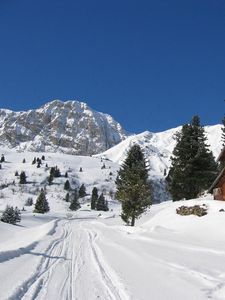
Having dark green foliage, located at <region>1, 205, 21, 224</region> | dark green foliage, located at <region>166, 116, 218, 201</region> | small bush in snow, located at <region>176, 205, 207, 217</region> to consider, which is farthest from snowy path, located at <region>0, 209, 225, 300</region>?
dark green foliage, located at <region>1, 205, 21, 224</region>

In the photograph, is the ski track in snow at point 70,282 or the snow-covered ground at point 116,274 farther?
the snow-covered ground at point 116,274

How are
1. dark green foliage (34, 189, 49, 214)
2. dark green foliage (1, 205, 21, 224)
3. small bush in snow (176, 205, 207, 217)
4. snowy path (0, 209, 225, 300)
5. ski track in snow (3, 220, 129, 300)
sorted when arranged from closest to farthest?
1. ski track in snow (3, 220, 129, 300)
2. snowy path (0, 209, 225, 300)
3. small bush in snow (176, 205, 207, 217)
4. dark green foliage (1, 205, 21, 224)
5. dark green foliage (34, 189, 49, 214)

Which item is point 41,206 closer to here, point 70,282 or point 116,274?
point 116,274

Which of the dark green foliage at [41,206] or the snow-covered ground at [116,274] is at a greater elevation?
the dark green foliage at [41,206]

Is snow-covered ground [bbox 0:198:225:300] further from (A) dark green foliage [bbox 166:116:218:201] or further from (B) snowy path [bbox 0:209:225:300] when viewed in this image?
(A) dark green foliage [bbox 166:116:218:201]

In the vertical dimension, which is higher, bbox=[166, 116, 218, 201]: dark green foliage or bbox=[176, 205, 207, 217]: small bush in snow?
bbox=[166, 116, 218, 201]: dark green foliage

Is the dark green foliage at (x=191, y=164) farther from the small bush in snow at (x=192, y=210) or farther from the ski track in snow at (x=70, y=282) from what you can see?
the ski track in snow at (x=70, y=282)

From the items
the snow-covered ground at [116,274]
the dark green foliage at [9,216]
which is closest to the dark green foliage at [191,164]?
the dark green foliage at [9,216]

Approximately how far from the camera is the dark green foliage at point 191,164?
175 feet

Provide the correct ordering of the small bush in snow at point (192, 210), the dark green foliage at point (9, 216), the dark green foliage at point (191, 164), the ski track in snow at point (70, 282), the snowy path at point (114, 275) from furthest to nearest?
the dark green foliage at point (9, 216) → the dark green foliage at point (191, 164) → the small bush in snow at point (192, 210) → the snowy path at point (114, 275) → the ski track in snow at point (70, 282)

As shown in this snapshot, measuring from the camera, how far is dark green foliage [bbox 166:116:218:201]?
53.2 metres

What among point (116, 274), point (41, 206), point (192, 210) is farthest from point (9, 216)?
point (41, 206)

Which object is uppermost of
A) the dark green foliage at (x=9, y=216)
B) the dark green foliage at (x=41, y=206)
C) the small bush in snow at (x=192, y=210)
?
the dark green foliage at (x=41, y=206)

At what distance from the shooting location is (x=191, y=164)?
2098 inches
